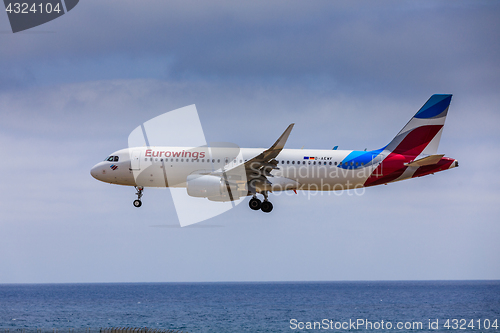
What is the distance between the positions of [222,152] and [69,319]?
363 ft

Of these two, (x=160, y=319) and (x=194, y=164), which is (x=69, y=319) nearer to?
(x=160, y=319)


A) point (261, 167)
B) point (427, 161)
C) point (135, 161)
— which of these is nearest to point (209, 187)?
point (261, 167)

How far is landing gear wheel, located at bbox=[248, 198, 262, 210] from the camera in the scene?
128 feet

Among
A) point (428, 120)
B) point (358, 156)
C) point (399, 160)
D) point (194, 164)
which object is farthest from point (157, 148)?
point (428, 120)

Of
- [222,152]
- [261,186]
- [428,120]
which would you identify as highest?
[428,120]

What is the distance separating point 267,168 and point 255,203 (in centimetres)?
309

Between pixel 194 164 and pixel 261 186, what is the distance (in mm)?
4982

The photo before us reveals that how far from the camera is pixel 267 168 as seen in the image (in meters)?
37.3

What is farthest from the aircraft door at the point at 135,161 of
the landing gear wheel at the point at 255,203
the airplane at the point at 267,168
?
the landing gear wheel at the point at 255,203

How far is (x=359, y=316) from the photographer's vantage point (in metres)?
141

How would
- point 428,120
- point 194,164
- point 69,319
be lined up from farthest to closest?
point 69,319 → point 428,120 → point 194,164

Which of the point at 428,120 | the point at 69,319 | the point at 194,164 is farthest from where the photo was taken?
the point at 69,319

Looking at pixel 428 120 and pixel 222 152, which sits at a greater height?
pixel 428 120

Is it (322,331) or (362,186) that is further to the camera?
(322,331)
